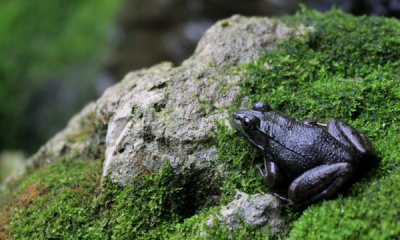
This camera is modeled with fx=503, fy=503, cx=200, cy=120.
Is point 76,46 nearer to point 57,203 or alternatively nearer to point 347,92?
point 57,203

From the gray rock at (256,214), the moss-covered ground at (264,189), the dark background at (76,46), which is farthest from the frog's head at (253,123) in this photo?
→ the dark background at (76,46)

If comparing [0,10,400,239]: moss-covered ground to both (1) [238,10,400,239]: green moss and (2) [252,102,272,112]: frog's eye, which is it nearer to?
(1) [238,10,400,239]: green moss

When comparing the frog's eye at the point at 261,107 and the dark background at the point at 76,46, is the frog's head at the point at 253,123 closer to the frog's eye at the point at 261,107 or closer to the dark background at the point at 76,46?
the frog's eye at the point at 261,107

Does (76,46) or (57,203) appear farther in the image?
(76,46)

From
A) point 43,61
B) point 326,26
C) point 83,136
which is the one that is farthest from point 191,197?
point 43,61

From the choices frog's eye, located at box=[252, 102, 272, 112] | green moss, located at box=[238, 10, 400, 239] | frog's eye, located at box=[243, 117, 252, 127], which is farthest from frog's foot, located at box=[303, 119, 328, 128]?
frog's eye, located at box=[243, 117, 252, 127]

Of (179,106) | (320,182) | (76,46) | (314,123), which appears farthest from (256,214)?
(76,46)

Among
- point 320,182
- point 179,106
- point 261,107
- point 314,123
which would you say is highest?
point 179,106
